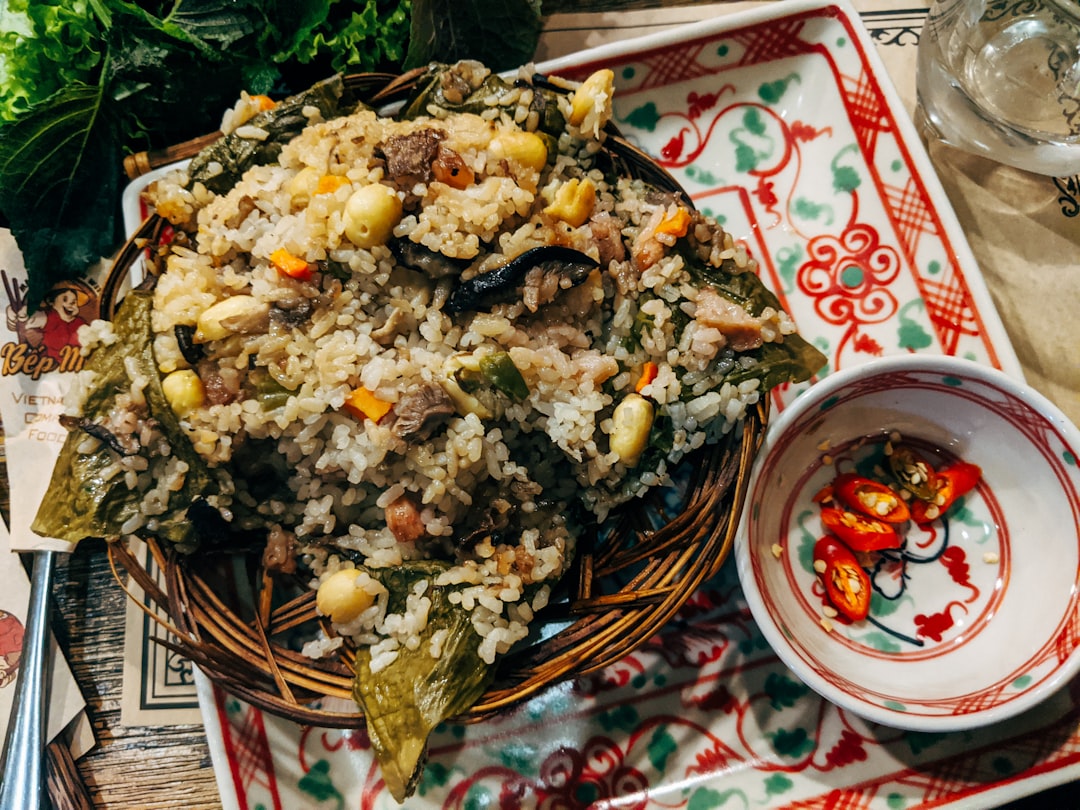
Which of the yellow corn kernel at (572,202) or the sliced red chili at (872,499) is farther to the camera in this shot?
the sliced red chili at (872,499)

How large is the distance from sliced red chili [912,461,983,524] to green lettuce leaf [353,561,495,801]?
1.37 metres

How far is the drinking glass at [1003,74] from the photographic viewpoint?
245cm

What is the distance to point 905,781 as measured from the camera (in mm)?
2174

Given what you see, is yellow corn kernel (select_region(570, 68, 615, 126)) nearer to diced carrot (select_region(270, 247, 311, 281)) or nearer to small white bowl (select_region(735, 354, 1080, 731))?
diced carrot (select_region(270, 247, 311, 281))

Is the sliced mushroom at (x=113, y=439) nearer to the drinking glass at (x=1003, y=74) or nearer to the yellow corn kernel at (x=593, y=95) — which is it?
the yellow corn kernel at (x=593, y=95)

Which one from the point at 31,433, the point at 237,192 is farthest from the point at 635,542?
the point at 31,433

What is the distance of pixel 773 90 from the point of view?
99.1 inches

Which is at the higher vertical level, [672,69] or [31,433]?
[672,69]

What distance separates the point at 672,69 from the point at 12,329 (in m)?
2.43

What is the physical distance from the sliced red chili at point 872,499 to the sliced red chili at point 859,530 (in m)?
0.02

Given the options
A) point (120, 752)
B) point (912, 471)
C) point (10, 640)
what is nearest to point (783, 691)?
point (912, 471)

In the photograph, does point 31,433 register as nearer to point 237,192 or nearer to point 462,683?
point 237,192

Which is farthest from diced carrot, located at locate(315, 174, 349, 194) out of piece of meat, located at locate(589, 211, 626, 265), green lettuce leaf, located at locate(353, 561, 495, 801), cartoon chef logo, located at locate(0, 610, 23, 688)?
cartoon chef logo, located at locate(0, 610, 23, 688)

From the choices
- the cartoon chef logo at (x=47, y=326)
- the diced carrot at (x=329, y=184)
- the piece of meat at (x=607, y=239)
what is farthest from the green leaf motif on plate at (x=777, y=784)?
the cartoon chef logo at (x=47, y=326)
